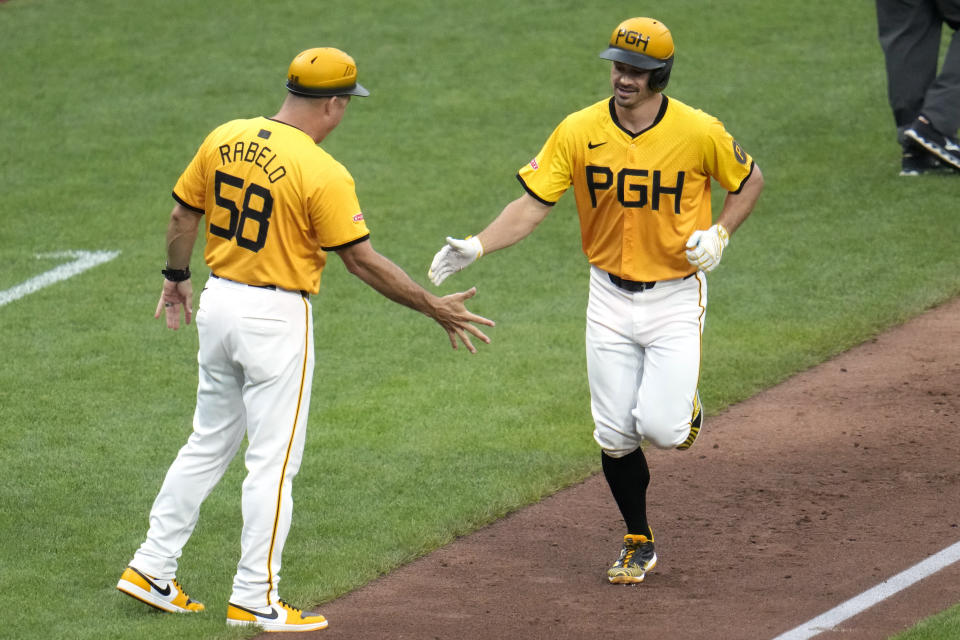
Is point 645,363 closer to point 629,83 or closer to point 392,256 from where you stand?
point 629,83

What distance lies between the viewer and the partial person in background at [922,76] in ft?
37.7

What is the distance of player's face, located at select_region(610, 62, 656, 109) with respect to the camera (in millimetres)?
5637

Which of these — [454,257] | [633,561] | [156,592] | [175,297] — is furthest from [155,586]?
[633,561]

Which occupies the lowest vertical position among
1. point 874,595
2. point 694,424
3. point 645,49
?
point 874,595

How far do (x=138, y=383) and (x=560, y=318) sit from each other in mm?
2729

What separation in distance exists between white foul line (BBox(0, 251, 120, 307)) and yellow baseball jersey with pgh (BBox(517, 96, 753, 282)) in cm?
533

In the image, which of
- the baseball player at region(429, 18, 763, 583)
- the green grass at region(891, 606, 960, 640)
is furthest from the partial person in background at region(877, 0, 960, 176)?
the green grass at region(891, 606, 960, 640)

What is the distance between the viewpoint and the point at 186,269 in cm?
586

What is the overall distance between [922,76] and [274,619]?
8233 mm

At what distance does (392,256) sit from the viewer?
1048cm

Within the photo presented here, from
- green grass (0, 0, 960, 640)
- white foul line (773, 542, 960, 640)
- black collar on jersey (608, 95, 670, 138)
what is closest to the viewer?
white foul line (773, 542, 960, 640)

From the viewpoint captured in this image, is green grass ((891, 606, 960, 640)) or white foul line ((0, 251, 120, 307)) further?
white foul line ((0, 251, 120, 307))

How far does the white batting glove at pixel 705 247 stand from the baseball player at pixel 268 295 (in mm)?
888

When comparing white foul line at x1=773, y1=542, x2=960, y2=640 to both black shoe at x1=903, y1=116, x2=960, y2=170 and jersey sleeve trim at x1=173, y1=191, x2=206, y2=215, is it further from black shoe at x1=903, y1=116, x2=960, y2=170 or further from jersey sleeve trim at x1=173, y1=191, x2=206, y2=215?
black shoe at x1=903, y1=116, x2=960, y2=170
